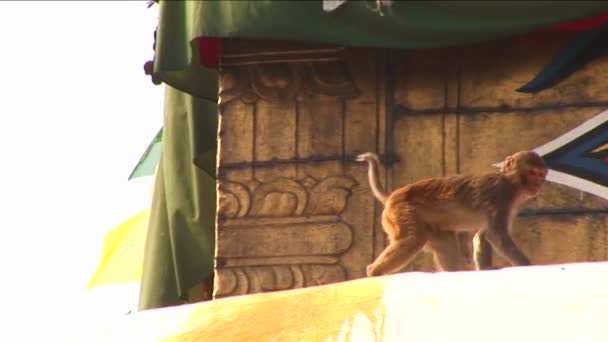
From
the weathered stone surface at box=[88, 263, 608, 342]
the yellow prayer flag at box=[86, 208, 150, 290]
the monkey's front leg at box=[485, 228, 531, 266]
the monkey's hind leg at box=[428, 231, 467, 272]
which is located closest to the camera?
the weathered stone surface at box=[88, 263, 608, 342]

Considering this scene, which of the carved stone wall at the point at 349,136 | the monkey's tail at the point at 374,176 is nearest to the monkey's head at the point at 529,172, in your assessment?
the monkey's tail at the point at 374,176

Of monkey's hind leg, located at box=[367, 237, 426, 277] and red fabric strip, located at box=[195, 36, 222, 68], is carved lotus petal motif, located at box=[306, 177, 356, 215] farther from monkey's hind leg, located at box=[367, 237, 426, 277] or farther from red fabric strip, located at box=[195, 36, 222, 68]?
monkey's hind leg, located at box=[367, 237, 426, 277]

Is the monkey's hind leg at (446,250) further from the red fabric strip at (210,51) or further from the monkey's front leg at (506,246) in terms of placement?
the red fabric strip at (210,51)

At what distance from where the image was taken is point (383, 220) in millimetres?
9797

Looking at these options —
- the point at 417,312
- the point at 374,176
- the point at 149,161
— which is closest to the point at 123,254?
the point at 149,161

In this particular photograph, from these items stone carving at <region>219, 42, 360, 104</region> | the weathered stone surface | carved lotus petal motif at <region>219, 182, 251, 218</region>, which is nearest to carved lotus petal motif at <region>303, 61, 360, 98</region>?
stone carving at <region>219, 42, 360, 104</region>

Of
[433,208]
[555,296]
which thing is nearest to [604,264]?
[555,296]

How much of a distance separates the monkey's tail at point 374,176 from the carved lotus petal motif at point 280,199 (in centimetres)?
58

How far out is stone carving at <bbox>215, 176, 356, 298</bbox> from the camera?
10.6 meters

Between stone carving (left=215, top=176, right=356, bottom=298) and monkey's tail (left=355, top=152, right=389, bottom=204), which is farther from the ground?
monkey's tail (left=355, top=152, right=389, bottom=204)

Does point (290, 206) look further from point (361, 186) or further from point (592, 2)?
point (592, 2)

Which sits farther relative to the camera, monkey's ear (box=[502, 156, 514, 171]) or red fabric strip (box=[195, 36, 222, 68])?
red fabric strip (box=[195, 36, 222, 68])

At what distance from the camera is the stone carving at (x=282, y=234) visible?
10.6m

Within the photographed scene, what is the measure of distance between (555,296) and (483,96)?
323 centimetres
